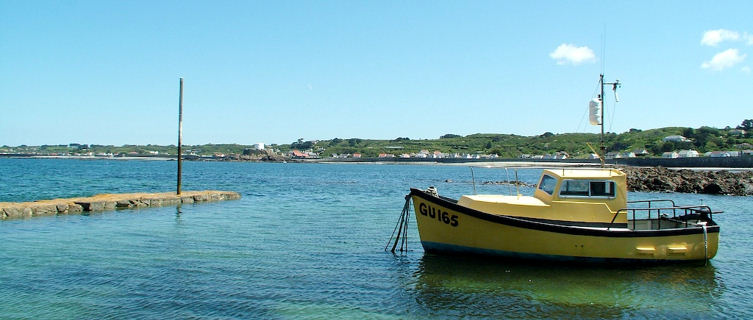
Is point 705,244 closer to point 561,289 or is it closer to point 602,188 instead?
point 602,188

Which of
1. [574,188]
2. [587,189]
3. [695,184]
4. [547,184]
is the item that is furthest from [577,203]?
[695,184]

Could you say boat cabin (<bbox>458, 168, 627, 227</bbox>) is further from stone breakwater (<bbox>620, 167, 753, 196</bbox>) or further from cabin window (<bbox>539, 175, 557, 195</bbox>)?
stone breakwater (<bbox>620, 167, 753, 196</bbox>)

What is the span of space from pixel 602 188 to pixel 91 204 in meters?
23.3

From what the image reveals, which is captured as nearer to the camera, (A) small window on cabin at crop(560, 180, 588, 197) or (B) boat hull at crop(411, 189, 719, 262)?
(B) boat hull at crop(411, 189, 719, 262)

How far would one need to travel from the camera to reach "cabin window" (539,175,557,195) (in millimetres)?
15656

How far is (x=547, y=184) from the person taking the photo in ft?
52.8

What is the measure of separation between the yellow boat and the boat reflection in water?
0.41 metres

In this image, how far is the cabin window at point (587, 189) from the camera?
50.3 ft

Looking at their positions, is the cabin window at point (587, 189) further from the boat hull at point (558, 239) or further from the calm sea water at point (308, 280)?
the calm sea water at point (308, 280)

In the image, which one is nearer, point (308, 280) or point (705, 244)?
point (308, 280)

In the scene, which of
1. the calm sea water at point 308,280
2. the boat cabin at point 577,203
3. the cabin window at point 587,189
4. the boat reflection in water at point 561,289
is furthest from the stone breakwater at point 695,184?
the cabin window at point 587,189

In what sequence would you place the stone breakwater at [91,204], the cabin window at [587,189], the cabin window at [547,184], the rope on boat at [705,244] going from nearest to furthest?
1. the rope on boat at [705,244]
2. the cabin window at [587,189]
3. the cabin window at [547,184]
4. the stone breakwater at [91,204]

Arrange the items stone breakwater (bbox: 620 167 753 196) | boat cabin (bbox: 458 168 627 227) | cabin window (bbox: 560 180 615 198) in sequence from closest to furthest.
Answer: boat cabin (bbox: 458 168 627 227) < cabin window (bbox: 560 180 615 198) < stone breakwater (bbox: 620 167 753 196)

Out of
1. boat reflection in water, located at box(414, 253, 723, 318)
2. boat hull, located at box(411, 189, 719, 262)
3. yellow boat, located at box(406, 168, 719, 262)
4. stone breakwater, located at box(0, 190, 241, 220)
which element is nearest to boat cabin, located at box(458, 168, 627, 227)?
yellow boat, located at box(406, 168, 719, 262)
